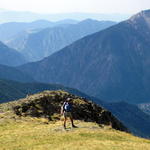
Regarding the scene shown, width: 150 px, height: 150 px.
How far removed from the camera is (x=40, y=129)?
46.8 metres

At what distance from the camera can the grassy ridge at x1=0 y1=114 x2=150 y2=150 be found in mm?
36094

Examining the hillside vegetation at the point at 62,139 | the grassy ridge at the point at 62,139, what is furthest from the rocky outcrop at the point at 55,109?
the hillside vegetation at the point at 62,139

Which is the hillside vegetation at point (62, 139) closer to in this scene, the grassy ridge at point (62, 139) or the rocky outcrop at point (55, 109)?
the grassy ridge at point (62, 139)

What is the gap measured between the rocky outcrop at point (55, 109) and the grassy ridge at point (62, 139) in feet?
43.7

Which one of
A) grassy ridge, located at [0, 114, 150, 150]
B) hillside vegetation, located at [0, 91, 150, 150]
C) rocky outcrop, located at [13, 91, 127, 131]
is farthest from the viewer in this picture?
rocky outcrop, located at [13, 91, 127, 131]

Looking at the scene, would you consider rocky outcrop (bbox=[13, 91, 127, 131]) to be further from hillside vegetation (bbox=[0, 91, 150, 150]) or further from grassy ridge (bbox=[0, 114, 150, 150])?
grassy ridge (bbox=[0, 114, 150, 150])

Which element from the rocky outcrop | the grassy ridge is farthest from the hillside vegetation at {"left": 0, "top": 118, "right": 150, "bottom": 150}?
the rocky outcrop

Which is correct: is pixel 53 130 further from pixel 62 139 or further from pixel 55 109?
pixel 55 109

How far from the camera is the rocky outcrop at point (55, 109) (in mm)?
64000

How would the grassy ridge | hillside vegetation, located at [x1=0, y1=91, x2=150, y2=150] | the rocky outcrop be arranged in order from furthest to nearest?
the rocky outcrop < hillside vegetation, located at [x1=0, y1=91, x2=150, y2=150] < the grassy ridge

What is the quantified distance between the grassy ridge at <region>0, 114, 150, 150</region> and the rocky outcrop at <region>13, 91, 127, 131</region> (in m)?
13.3

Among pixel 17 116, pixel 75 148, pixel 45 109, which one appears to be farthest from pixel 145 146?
pixel 45 109

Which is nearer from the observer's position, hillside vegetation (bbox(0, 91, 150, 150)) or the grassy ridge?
the grassy ridge

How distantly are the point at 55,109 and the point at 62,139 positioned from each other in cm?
2731
